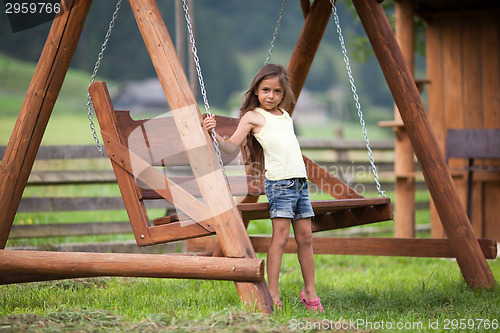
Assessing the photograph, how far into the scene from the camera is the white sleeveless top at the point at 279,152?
3430 mm

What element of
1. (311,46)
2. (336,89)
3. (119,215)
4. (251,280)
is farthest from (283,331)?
(336,89)

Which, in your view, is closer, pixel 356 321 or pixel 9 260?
pixel 356 321

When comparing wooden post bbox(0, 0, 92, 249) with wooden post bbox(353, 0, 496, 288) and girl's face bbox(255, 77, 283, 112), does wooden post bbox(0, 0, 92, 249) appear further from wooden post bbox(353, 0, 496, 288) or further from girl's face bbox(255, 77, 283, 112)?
wooden post bbox(353, 0, 496, 288)

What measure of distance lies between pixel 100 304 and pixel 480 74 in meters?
5.10

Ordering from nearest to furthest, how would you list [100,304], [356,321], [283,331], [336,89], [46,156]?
[283,331], [356,321], [100,304], [46,156], [336,89]

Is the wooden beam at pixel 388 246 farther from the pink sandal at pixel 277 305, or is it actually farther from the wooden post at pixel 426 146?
the pink sandal at pixel 277 305

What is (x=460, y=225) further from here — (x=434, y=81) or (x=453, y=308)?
(x=434, y=81)

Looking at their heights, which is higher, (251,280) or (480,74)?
(480,74)

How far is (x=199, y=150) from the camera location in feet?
10.6

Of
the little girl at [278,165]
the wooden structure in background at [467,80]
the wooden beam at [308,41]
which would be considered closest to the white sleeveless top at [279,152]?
the little girl at [278,165]

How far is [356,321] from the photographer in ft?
10.6

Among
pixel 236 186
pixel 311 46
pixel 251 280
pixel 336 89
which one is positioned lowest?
pixel 251 280

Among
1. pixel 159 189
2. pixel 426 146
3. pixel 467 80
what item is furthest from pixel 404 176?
pixel 159 189

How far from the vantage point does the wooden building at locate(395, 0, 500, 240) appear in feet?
22.1
